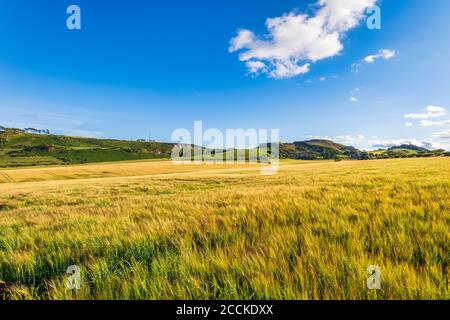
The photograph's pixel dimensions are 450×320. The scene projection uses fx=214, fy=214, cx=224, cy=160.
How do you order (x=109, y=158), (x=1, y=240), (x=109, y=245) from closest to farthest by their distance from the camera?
(x=109, y=245), (x=1, y=240), (x=109, y=158)

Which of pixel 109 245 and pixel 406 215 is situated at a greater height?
pixel 406 215

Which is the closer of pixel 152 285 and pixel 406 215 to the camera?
pixel 152 285

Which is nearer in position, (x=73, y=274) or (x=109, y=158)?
(x=73, y=274)

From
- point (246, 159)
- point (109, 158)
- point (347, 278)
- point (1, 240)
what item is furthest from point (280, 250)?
point (109, 158)

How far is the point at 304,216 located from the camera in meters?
3.95

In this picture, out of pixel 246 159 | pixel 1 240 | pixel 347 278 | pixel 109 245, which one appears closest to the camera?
pixel 347 278

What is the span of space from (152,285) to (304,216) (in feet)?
9.57
